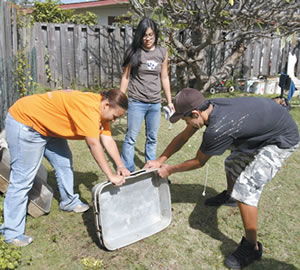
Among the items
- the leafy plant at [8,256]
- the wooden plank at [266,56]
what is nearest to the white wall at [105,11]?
the wooden plank at [266,56]

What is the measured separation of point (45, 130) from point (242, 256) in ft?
6.42

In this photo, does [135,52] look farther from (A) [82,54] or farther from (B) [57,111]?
(A) [82,54]

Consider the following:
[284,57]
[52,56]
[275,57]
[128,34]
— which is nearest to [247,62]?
[275,57]

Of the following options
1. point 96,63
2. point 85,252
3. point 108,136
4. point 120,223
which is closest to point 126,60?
point 108,136

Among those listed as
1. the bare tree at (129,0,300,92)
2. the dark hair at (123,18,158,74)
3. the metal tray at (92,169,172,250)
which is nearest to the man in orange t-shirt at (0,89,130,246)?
the metal tray at (92,169,172,250)

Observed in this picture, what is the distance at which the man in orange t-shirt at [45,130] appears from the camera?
2.52 metres

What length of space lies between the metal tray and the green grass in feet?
0.32

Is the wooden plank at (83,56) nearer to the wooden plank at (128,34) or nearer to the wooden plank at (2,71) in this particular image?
the wooden plank at (128,34)

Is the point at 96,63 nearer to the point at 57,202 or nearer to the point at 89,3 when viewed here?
the point at 57,202

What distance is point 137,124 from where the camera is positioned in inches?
156

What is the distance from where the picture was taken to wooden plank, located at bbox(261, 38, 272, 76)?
10.0m

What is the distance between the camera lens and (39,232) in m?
3.09

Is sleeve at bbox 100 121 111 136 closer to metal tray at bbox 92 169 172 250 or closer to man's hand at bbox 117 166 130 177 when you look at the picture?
man's hand at bbox 117 166 130 177

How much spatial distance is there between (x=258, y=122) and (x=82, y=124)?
4.42 feet
